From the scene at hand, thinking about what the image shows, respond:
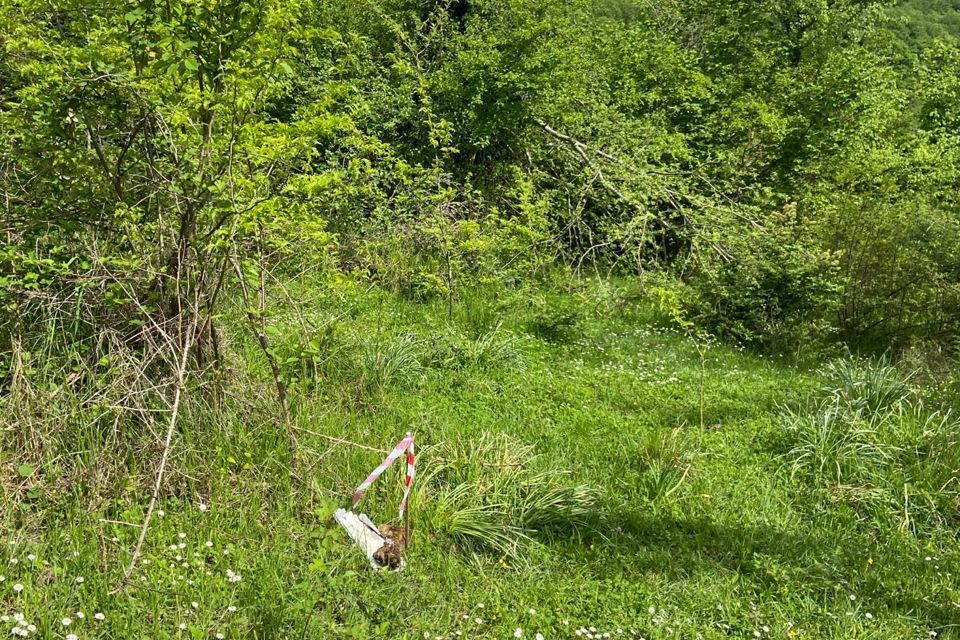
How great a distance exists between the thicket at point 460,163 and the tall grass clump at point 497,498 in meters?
1.19

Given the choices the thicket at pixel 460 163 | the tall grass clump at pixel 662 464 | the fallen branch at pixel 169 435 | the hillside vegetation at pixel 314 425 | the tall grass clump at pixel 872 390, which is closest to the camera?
the fallen branch at pixel 169 435

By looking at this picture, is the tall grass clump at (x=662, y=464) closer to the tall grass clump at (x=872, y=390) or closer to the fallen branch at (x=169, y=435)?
the tall grass clump at (x=872, y=390)

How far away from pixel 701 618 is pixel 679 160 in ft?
28.7

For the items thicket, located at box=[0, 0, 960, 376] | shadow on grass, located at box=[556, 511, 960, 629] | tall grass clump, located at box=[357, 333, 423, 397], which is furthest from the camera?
tall grass clump, located at box=[357, 333, 423, 397]

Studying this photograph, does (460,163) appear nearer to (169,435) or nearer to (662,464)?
(662,464)

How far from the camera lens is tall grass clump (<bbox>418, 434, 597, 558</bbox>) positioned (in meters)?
3.77

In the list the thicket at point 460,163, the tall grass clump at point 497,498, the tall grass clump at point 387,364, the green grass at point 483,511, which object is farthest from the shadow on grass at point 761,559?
the thicket at point 460,163

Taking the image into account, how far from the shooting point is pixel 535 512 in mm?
3961

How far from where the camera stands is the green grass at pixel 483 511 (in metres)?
3.08

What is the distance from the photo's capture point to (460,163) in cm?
1095

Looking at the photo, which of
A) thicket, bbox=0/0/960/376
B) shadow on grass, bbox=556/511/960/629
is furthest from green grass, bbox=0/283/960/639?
thicket, bbox=0/0/960/376

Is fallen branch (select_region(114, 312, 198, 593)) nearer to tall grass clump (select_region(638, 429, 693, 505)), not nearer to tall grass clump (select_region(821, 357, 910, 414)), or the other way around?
tall grass clump (select_region(638, 429, 693, 505))

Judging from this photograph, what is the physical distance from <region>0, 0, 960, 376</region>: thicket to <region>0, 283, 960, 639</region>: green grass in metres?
0.56

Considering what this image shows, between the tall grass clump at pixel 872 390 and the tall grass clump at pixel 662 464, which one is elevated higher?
the tall grass clump at pixel 872 390
